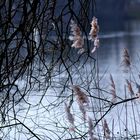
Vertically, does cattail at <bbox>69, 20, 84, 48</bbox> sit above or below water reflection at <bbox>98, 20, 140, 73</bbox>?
below

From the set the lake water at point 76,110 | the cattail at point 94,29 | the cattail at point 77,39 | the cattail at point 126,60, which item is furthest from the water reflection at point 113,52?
the cattail at point 77,39

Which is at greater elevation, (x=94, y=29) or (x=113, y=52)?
(x=113, y=52)

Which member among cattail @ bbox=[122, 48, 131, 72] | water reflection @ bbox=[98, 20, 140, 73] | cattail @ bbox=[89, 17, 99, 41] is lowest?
cattail @ bbox=[89, 17, 99, 41]

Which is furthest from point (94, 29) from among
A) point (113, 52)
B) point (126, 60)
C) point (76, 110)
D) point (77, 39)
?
point (113, 52)

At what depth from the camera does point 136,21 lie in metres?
27.1

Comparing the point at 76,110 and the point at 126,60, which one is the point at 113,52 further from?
the point at 126,60

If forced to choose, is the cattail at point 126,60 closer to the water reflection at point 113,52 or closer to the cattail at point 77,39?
the cattail at point 77,39

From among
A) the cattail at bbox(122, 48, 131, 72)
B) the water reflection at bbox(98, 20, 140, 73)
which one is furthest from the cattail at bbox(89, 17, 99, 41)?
the water reflection at bbox(98, 20, 140, 73)

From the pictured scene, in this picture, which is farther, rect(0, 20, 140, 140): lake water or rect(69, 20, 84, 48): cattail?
rect(0, 20, 140, 140): lake water

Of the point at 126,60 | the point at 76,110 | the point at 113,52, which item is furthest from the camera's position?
the point at 113,52

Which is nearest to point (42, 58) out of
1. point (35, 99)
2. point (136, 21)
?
point (35, 99)

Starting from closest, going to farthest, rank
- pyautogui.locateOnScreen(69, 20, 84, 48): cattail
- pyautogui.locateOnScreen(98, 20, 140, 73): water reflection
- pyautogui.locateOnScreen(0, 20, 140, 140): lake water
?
pyautogui.locateOnScreen(69, 20, 84, 48): cattail
pyautogui.locateOnScreen(0, 20, 140, 140): lake water
pyautogui.locateOnScreen(98, 20, 140, 73): water reflection

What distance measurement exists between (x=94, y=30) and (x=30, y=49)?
2.00 ft

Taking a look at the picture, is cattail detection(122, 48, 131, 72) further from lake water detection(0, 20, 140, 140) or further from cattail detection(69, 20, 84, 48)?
cattail detection(69, 20, 84, 48)
